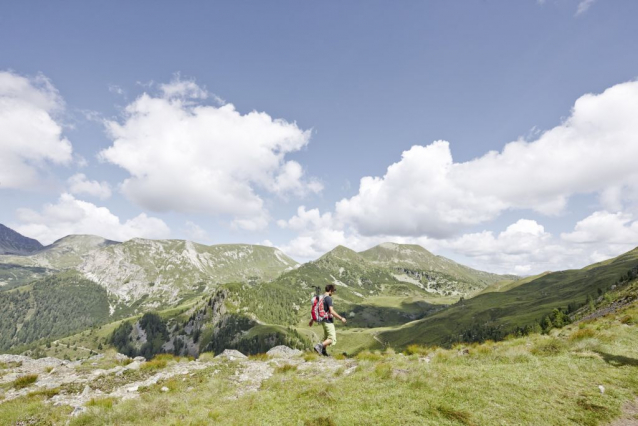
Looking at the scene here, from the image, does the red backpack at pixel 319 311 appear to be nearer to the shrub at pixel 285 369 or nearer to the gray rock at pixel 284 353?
the shrub at pixel 285 369

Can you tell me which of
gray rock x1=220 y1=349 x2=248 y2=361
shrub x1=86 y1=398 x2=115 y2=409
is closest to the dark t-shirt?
shrub x1=86 y1=398 x2=115 y2=409

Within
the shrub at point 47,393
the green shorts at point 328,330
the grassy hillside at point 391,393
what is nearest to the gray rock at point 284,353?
the grassy hillside at point 391,393

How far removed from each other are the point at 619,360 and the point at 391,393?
12.4 metres

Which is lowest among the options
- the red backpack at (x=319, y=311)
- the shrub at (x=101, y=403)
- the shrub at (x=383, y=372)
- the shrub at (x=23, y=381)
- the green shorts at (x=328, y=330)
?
the shrub at (x=23, y=381)

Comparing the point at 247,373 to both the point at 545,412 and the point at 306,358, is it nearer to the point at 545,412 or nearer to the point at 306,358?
the point at 306,358

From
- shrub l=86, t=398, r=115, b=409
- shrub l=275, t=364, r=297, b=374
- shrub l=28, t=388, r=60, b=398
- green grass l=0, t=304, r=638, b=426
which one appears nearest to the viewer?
green grass l=0, t=304, r=638, b=426

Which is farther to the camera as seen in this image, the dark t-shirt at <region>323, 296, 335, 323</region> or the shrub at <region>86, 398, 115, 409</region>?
the dark t-shirt at <region>323, 296, 335, 323</region>

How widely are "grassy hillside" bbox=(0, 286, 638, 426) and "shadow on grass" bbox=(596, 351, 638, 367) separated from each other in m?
0.05

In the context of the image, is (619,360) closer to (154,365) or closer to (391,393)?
(391,393)

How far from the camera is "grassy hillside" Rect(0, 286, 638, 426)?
933 cm

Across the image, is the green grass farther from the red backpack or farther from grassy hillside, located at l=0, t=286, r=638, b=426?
the red backpack

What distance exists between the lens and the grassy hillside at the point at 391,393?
9.33m

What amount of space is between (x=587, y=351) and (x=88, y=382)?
94.8 feet

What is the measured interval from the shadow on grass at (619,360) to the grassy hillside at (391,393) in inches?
2.0
